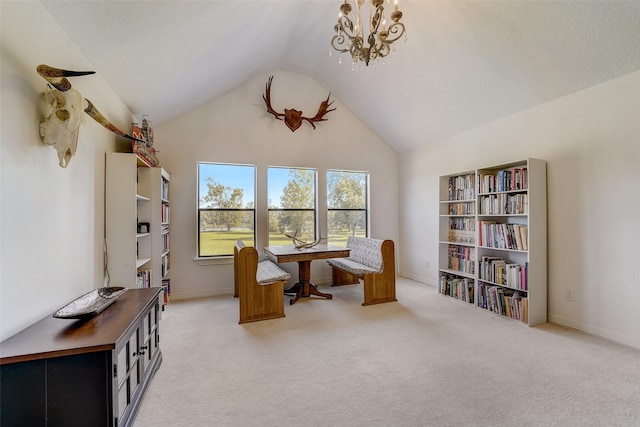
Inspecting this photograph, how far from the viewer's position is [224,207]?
438 centimetres

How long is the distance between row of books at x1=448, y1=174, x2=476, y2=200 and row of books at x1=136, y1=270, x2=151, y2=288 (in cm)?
418

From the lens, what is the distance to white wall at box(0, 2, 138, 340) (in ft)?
4.65

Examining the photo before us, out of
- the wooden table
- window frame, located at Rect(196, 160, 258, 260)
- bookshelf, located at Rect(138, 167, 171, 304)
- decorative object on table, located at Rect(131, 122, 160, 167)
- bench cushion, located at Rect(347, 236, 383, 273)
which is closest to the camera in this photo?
decorative object on table, located at Rect(131, 122, 160, 167)

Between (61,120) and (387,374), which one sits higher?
(61,120)

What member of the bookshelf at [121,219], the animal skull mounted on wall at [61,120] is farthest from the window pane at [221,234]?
the animal skull mounted on wall at [61,120]

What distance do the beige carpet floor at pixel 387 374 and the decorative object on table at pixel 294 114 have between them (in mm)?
3017

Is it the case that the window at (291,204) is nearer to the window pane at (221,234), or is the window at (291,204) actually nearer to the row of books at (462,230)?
the window pane at (221,234)

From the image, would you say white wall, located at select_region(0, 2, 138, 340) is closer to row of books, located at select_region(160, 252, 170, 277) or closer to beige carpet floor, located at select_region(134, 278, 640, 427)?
beige carpet floor, located at select_region(134, 278, 640, 427)

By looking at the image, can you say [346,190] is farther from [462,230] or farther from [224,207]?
[224,207]

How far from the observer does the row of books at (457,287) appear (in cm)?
375

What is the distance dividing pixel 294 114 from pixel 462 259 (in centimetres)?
341

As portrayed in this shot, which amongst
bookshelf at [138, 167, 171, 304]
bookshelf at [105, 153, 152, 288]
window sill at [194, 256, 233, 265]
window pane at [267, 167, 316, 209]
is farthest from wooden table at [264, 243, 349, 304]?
bookshelf at [105, 153, 152, 288]

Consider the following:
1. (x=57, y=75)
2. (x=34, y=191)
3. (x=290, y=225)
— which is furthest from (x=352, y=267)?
(x=57, y=75)

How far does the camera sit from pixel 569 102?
2971mm
